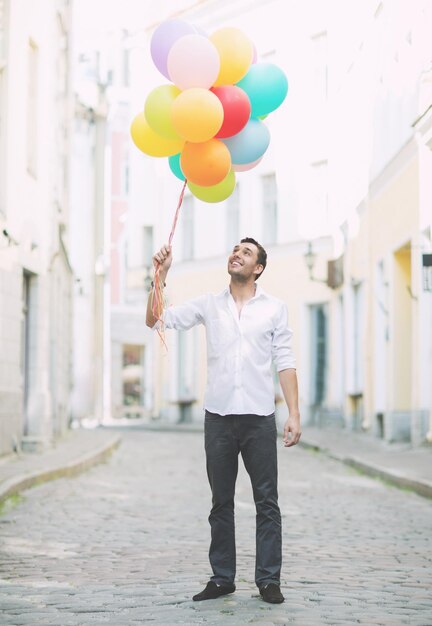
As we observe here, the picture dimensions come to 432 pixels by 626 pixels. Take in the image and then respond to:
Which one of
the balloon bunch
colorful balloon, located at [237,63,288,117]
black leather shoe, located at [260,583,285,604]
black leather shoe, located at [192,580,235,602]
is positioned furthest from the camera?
colorful balloon, located at [237,63,288,117]

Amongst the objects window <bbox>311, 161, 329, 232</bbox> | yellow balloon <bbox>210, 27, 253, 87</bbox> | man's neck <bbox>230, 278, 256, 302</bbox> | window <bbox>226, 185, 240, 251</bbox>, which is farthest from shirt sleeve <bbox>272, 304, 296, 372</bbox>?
window <bbox>226, 185, 240, 251</bbox>

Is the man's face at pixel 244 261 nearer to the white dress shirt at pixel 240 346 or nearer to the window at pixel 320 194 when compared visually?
the white dress shirt at pixel 240 346

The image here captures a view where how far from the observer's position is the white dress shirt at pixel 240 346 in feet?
20.4

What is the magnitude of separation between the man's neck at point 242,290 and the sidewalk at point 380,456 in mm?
6353

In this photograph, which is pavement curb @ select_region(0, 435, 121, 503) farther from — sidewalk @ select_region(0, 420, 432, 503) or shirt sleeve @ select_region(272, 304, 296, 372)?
shirt sleeve @ select_region(272, 304, 296, 372)

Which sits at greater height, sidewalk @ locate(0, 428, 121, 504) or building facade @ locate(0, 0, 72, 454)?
building facade @ locate(0, 0, 72, 454)

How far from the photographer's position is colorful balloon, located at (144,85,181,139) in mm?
6797

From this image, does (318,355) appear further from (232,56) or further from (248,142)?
(232,56)

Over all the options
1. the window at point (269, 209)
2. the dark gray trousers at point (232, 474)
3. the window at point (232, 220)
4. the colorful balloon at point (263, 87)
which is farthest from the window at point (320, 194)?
the dark gray trousers at point (232, 474)

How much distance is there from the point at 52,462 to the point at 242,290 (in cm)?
941

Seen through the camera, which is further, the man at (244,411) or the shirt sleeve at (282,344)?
the shirt sleeve at (282,344)

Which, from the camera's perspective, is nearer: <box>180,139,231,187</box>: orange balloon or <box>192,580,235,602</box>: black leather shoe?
<box>192,580,235,602</box>: black leather shoe

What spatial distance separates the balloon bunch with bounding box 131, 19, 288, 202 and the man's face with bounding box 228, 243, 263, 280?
1.94 feet

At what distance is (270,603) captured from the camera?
607 centimetres
